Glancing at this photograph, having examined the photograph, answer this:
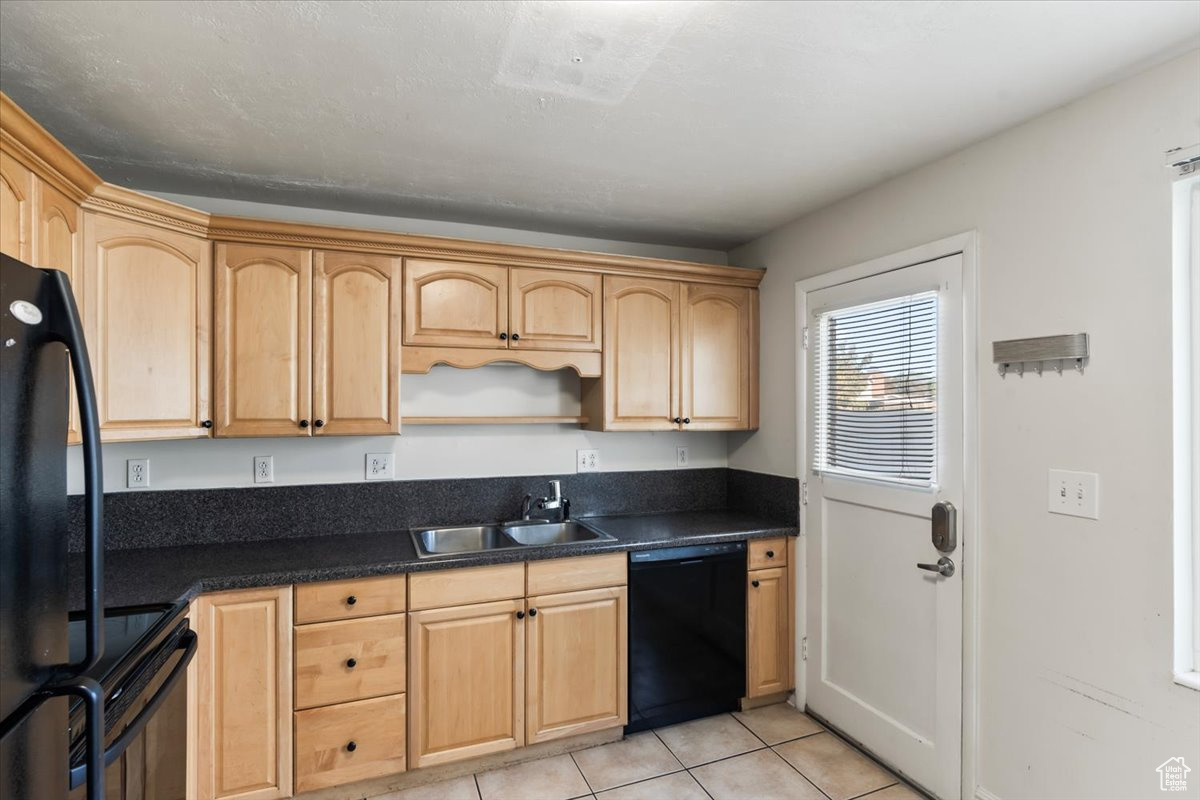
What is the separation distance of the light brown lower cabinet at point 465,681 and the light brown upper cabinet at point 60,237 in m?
1.29

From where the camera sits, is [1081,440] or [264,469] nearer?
[1081,440]

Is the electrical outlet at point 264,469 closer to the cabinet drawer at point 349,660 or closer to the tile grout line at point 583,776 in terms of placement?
the cabinet drawer at point 349,660

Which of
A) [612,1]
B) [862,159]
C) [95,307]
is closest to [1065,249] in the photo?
[862,159]

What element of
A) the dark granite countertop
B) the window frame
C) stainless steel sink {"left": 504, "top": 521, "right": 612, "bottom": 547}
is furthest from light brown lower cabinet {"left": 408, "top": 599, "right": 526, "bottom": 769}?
the window frame

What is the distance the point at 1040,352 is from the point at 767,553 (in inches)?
56.7

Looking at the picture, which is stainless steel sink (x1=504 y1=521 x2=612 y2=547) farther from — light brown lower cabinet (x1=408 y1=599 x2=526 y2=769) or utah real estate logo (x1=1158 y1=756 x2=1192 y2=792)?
utah real estate logo (x1=1158 y1=756 x2=1192 y2=792)

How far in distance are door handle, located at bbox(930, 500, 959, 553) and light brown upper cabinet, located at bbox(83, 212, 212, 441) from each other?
2.66 m

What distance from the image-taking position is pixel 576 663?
2516mm

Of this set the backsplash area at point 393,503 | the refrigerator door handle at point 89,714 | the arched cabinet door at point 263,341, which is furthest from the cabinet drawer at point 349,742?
the refrigerator door handle at point 89,714

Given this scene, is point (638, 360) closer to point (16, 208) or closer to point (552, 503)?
point (552, 503)

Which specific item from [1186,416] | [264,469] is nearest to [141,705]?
[264,469]

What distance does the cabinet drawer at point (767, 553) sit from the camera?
2.82 metres

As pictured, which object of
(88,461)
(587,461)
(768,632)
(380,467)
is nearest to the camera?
(88,461)

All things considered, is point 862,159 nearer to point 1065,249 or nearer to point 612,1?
point 1065,249
